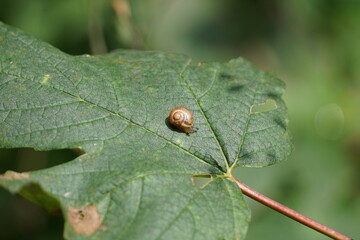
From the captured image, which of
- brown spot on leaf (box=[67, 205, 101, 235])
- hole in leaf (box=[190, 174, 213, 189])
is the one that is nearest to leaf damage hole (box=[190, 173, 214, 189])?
hole in leaf (box=[190, 174, 213, 189])

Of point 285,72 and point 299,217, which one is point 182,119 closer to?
point 299,217

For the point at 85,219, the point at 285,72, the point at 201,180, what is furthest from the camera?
the point at 285,72

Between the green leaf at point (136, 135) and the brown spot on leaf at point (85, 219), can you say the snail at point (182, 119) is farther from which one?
the brown spot on leaf at point (85, 219)

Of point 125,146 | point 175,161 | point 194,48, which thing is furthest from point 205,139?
point 194,48

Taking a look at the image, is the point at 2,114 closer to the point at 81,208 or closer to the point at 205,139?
the point at 81,208

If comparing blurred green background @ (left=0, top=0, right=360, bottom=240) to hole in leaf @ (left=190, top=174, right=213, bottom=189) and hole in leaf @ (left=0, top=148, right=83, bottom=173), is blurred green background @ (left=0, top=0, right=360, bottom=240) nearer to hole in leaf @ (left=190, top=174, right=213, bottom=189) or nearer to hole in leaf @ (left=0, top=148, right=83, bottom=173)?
hole in leaf @ (left=0, top=148, right=83, bottom=173)

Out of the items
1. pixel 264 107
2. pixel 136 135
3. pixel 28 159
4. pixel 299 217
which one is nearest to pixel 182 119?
pixel 136 135
